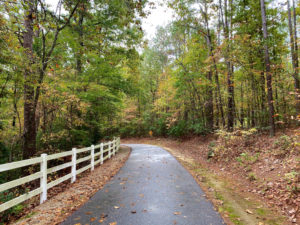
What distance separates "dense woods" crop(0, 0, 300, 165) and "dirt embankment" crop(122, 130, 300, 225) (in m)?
1.58

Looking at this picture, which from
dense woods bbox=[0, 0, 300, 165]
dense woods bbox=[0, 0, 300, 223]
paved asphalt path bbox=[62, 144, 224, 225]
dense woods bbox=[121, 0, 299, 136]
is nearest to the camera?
paved asphalt path bbox=[62, 144, 224, 225]

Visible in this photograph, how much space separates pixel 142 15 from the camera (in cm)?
568

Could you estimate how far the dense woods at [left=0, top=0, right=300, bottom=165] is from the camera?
263 inches

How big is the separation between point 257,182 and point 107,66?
8897 mm

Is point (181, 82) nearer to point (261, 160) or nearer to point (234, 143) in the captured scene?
point (234, 143)

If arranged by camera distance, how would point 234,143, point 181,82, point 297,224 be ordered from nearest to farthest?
point 297,224, point 234,143, point 181,82

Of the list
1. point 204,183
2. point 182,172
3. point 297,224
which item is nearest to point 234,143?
point 182,172

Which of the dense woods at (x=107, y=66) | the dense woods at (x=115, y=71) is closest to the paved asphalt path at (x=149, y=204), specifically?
the dense woods at (x=115, y=71)

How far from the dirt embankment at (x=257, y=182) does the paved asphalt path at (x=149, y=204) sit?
421 mm

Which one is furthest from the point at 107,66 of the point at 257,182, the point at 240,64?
the point at 257,182

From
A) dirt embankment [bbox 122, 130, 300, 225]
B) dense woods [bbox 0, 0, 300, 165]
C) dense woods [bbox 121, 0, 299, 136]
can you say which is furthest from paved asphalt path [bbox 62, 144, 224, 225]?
dense woods [bbox 121, 0, 299, 136]

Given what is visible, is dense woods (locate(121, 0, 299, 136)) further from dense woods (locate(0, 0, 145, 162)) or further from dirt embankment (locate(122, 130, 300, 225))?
dense woods (locate(0, 0, 145, 162))

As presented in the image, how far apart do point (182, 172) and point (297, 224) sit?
3952mm

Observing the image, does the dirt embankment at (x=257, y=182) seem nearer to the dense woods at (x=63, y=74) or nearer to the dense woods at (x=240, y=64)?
the dense woods at (x=240, y=64)
